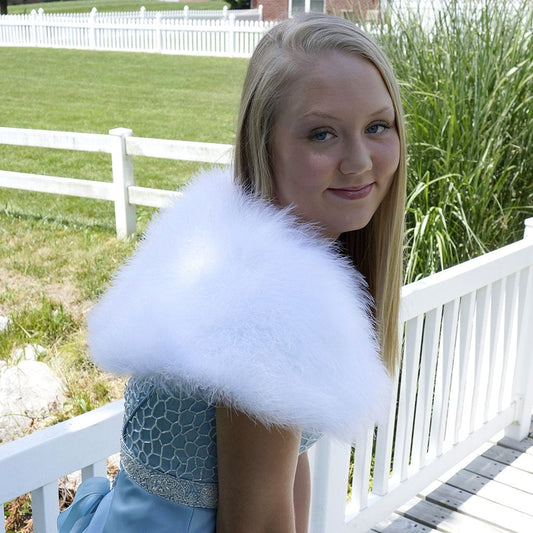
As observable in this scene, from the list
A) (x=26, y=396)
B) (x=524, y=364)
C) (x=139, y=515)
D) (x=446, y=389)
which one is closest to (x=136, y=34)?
(x=26, y=396)

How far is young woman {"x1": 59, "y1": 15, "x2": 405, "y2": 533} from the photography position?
3.79ft

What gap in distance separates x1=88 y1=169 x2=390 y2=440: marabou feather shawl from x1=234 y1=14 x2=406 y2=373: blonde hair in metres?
0.13

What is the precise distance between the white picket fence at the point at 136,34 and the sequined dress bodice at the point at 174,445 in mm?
18471

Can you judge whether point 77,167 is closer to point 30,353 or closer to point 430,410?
point 30,353

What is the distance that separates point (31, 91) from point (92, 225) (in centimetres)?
843

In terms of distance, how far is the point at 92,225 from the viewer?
663 centimetres

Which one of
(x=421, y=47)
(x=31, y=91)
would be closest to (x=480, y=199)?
(x=421, y=47)

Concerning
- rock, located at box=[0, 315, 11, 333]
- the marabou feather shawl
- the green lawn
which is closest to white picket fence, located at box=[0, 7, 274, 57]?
the green lawn

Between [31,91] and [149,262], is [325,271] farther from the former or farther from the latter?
[31,91]

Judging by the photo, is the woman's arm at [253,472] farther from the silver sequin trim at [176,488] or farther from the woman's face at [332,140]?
the woman's face at [332,140]

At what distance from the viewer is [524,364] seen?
3654 millimetres

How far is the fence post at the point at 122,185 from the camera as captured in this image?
6.36 meters

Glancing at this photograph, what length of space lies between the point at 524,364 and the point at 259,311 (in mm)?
2774

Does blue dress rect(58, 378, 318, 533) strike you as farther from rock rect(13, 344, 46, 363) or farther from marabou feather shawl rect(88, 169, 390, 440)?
rock rect(13, 344, 46, 363)
